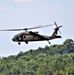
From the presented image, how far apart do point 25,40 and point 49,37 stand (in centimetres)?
398

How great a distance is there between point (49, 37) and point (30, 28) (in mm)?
7837

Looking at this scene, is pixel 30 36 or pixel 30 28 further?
pixel 30 36

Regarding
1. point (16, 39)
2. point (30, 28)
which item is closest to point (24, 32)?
point (16, 39)

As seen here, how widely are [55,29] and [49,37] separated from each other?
3.39m

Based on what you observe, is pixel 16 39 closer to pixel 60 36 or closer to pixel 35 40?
pixel 35 40

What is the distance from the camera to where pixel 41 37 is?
339 ft

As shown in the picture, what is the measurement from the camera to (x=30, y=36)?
104 metres

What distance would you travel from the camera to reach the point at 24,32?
106 metres

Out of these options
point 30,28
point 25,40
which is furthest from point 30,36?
point 30,28

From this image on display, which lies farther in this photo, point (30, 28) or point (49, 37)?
point (49, 37)

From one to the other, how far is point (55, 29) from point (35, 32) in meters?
4.28

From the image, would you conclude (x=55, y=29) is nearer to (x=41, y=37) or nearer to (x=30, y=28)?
(x=41, y=37)

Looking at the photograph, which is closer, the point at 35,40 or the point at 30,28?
the point at 30,28

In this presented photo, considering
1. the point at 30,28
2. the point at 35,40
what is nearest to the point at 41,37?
the point at 35,40
